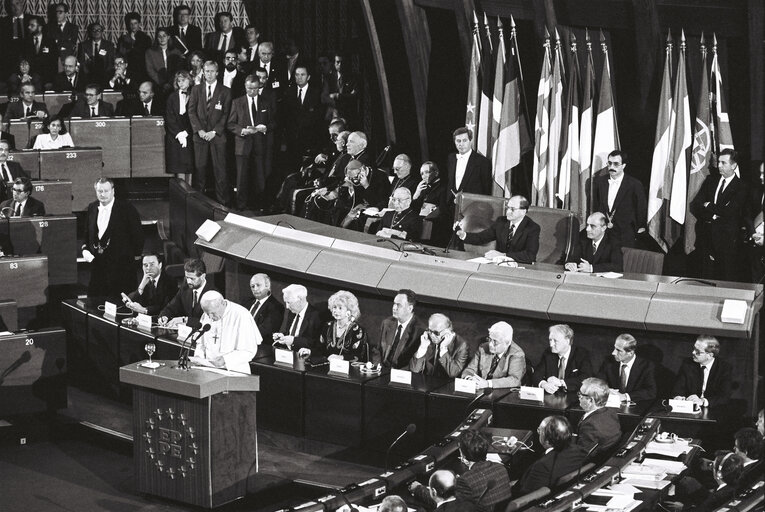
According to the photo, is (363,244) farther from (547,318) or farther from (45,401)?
(45,401)

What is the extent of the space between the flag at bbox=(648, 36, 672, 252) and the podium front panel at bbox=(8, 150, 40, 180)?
18.2 ft

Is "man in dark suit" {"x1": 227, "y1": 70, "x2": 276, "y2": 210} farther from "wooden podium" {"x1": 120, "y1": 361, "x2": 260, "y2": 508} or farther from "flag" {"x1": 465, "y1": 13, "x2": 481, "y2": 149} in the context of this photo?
"wooden podium" {"x1": 120, "y1": 361, "x2": 260, "y2": 508}

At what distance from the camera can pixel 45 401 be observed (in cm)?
885

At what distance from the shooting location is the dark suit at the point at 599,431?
22.1 ft

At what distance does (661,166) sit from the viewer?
9.73 metres

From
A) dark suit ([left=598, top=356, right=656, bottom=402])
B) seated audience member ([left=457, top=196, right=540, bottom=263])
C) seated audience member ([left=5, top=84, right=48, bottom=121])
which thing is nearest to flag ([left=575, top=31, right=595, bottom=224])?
seated audience member ([left=457, top=196, right=540, bottom=263])

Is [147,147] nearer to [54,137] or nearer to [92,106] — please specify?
[92,106]

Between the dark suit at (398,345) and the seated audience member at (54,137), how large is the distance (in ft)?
15.2

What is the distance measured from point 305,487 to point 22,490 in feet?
6.04

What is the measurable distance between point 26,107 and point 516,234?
225 inches

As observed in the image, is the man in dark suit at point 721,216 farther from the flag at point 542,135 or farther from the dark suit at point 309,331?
the dark suit at point 309,331

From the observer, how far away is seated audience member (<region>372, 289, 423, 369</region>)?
8.07 m

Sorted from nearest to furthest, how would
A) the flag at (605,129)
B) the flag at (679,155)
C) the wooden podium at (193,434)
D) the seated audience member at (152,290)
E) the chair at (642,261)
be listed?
the wooden podium at (193,434) → the chair at (642,261) → the seated audience member at (152,290) → the flag at (679,155) → the flag at (605,129)

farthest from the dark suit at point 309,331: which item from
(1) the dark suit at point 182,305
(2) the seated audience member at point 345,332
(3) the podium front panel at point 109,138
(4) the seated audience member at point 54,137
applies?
(3) the podium front panel at point 109,138
